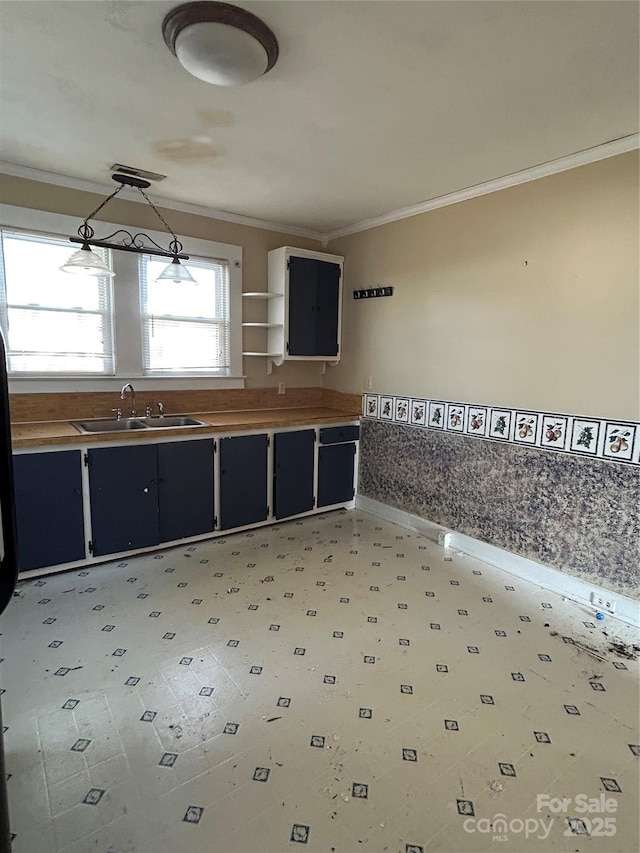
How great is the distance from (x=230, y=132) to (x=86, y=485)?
2.29 m

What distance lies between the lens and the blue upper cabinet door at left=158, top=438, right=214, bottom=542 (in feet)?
10.8

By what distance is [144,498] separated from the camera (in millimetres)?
3219

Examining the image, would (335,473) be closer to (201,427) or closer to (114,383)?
(201,427)

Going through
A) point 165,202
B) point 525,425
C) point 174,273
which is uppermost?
point 165,202

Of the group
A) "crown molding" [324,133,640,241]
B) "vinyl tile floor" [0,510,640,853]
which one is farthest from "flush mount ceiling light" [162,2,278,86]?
"vinyl tile floor" [0,510,640,853]

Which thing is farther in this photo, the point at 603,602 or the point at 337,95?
the point at 603,602

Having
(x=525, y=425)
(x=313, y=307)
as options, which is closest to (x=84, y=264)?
(x=313, y=307)

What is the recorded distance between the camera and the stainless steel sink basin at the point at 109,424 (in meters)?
3.36

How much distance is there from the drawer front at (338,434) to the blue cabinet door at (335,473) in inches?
1.9

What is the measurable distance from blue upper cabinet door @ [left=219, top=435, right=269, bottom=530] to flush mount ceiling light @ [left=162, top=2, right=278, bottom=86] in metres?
2.33

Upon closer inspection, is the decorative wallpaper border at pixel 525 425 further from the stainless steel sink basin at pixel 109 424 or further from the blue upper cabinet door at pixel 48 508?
the blue upper cabinet door at pixel 48 508

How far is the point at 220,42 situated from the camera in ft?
5.46

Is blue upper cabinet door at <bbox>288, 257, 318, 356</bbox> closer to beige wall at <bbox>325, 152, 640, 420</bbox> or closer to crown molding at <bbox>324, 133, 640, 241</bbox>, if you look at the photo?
beige wall at <bbox>325, 152, 640, 420</bbox>

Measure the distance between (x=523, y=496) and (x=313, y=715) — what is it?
6.53 ft
